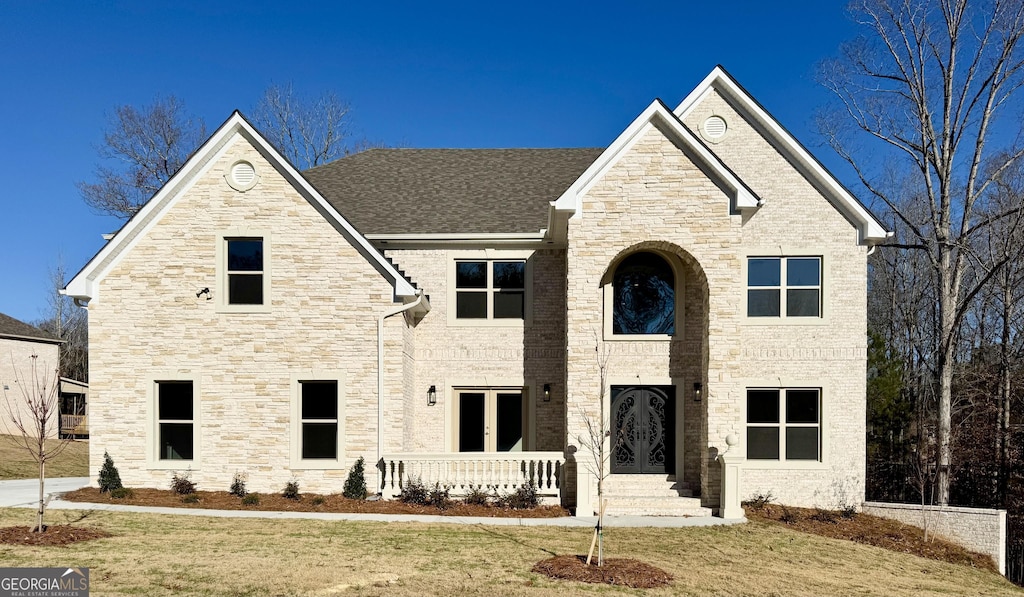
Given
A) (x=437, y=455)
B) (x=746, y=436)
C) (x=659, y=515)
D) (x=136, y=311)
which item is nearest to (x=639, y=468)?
(x=659, y=515)

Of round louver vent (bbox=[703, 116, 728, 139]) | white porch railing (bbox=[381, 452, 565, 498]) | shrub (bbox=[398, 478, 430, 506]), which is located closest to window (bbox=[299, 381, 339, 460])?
white porch railing (bbox=[381, 452, 565, 498])

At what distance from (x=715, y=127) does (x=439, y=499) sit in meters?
10.8

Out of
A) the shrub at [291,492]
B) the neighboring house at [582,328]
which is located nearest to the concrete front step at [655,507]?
the neighboring house at [582,328]

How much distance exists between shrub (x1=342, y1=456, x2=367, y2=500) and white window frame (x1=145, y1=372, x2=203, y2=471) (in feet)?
11.1

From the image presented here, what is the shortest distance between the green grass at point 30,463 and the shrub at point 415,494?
48.6ft

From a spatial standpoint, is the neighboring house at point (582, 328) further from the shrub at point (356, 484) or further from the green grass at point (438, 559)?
the green grass at point (438, 559)

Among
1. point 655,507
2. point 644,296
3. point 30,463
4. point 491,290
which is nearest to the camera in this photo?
point 655,507

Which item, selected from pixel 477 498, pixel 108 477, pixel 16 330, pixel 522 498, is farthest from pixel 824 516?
pixel 16 330

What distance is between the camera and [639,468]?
15.4 m

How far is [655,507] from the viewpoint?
46.7 feet

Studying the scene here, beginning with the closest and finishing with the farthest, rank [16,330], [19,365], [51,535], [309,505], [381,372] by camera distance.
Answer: [51,535]
[309,505]
[381,372]
[19,365]
[16,330]

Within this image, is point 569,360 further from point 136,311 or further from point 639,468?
point 136,311

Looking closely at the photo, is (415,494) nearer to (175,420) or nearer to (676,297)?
(175,420)

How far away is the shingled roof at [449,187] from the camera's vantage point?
57.6 feet
